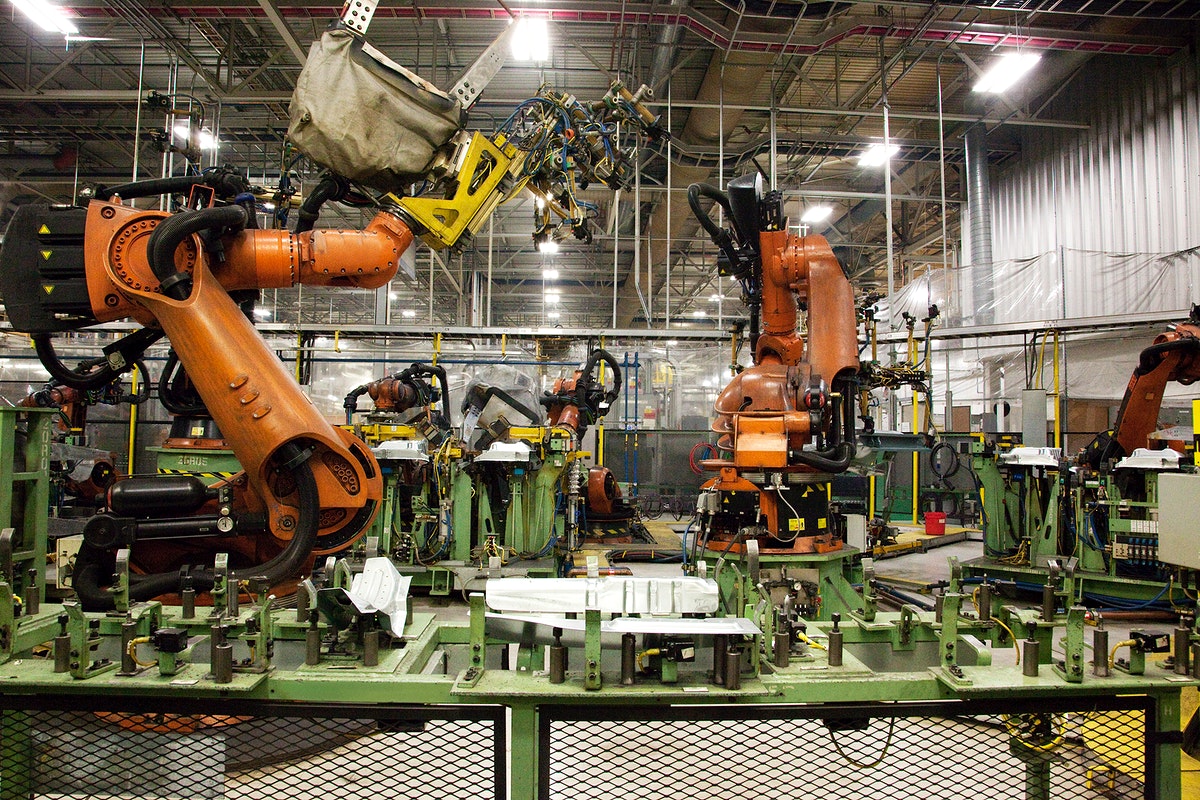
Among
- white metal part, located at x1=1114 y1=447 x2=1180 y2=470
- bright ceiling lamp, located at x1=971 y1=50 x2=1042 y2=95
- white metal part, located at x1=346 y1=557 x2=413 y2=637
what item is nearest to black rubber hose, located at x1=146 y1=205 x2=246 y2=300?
white metal part, located at x1=346 y1=557 x2=413 y2=637

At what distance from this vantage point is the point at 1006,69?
7.27 m

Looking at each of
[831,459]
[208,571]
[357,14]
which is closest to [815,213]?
[831,459]

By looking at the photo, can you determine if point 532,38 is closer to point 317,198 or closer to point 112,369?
point 317,198

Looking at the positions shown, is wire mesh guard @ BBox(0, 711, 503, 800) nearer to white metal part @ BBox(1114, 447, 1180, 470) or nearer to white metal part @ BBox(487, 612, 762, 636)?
white metal part @ BBox(487, 612, 762, 636)

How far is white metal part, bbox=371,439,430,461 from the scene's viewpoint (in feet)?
18.0

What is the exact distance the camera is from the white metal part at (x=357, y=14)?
385 centimetres

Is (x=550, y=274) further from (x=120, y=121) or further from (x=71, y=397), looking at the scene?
(x=71, y=397)

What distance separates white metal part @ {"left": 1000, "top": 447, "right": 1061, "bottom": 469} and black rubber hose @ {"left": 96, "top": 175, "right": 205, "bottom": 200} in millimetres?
7228

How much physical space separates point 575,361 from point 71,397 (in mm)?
7145

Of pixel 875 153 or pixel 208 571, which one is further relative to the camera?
pixel 875 153

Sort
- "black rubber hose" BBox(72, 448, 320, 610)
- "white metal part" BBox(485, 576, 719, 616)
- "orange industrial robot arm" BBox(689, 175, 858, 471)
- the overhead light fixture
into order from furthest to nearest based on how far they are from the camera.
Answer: the overhead light fixture
"orange industrial robot arm" BBox(689, 175, 858, 471)
"black rubber hose" BBox(72, 448, 320, 610)
"white metal part" BBox(485, 576, 719, 616)

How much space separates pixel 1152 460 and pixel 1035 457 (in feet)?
3.20

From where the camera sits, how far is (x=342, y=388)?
11.6 metres

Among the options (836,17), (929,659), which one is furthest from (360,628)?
(836,17)
